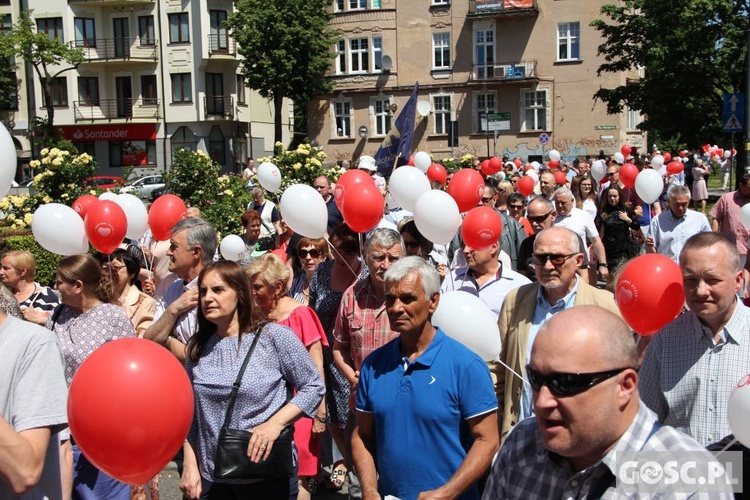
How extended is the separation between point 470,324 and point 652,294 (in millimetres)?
901

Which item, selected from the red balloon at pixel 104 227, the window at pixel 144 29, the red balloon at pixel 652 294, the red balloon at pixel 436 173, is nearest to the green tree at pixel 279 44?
the window at pixel 144 29

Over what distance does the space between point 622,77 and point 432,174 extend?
32.1 meters

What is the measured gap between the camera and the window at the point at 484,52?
42.7 metres

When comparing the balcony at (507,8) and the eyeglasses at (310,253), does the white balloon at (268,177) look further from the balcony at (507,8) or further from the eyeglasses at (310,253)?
the balcony at (507,8)

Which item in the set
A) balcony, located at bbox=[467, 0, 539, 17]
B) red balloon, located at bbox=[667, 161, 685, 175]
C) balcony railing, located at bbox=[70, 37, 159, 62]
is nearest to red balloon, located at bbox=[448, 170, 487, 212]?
red balloon, located at bbox=[667, 161, 685, 175]

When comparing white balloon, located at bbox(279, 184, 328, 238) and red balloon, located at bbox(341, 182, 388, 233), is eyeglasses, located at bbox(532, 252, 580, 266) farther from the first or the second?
white balloon, located at bbox(279, 184, 328, 238)

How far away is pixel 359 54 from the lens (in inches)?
1763

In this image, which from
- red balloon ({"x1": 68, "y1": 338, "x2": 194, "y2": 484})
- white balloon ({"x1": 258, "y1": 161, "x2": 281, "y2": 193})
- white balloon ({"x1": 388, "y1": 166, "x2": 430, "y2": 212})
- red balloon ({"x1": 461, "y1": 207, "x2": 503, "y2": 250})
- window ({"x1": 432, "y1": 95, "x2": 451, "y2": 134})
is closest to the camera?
red balloon ({"x1": 68, "y1": 338, "x2": 194, "y2": 484})

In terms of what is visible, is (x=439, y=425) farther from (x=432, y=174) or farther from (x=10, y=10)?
(x=10, y=10)

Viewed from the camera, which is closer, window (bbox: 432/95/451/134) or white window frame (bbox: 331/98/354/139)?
window (bbox: 432/95/451/134)

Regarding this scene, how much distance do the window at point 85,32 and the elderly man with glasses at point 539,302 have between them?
4623 centimetres

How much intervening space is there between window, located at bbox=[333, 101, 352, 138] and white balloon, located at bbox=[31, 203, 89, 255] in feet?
129

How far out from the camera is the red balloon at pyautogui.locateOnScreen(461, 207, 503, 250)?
576 centimetres

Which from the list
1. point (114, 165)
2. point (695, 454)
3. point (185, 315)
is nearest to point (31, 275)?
point (185, 315)
